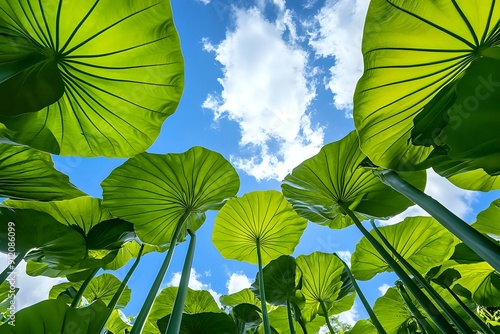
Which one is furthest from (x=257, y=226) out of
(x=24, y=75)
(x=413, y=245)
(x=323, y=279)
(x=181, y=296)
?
(x=24, y=75)

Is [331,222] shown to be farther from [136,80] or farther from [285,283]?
[136,80]

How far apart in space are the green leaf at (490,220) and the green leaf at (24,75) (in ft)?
7.61

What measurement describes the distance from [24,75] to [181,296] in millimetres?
899

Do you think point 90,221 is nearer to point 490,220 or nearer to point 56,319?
point 56,319

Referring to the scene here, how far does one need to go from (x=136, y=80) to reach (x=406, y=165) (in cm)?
116

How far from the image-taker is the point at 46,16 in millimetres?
1035

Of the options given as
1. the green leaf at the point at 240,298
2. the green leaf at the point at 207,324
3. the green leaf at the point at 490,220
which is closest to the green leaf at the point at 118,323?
the green leaf at the point at 240,298

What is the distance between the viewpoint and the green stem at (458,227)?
2.61ft

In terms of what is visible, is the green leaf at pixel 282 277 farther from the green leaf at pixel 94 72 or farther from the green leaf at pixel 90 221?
the green leaf at pixel 94 72

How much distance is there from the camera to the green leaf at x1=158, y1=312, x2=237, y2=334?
6.25ft

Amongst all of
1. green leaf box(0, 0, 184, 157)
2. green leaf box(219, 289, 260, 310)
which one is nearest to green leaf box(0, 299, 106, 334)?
green leaf box(0, 0, 184, 157)

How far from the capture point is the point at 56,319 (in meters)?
1.12

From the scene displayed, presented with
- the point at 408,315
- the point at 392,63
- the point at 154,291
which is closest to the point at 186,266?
the point at 154,291

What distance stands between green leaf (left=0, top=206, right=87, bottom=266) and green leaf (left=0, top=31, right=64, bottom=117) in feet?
1.70
